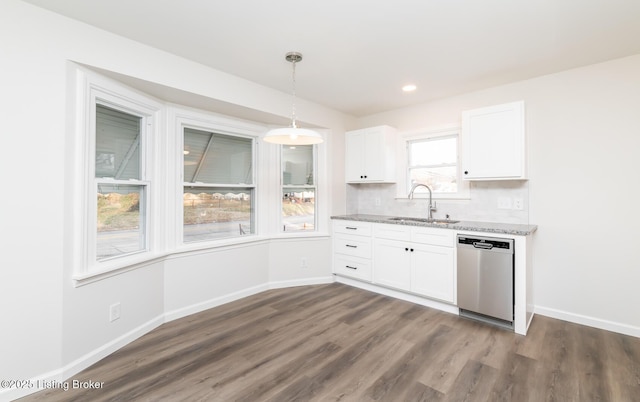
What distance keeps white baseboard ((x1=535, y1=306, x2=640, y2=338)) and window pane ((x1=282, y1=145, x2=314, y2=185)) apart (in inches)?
125

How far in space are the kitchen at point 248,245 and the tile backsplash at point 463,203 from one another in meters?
0.02

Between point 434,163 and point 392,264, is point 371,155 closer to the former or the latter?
point 434,163

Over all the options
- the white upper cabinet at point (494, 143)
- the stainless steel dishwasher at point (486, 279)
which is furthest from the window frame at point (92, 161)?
the white upper cabinet at point (494, 143)

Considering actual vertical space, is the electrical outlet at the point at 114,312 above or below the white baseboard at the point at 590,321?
above

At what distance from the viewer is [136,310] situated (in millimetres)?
2613

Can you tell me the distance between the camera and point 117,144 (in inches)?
101

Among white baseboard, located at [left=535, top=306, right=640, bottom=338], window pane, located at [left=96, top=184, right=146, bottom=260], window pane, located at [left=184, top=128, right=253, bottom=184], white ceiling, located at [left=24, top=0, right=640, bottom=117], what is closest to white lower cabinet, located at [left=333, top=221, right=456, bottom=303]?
white baseboard, located at [left=535, top=306, right=640, bottom=338]

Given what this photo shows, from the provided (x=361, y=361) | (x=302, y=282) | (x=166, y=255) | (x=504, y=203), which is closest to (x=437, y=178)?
(x=504, y=203)

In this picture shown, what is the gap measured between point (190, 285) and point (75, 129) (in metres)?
1.81

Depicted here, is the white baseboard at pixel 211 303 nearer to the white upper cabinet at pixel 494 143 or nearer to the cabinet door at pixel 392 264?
the cabinet door at pixel 392 264

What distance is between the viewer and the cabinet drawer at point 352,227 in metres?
3.86

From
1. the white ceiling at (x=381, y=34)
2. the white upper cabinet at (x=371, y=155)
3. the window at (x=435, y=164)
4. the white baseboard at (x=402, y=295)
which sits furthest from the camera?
the white upper cabinet at (x=371, y=155)

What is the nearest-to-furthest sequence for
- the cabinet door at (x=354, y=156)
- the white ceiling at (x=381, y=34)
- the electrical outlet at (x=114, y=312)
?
1. the white ceiling at (x=381, y=34)
2. the electrical outlet at (x=114, y=312)
3. the cabinet door at (x=354, y=156)

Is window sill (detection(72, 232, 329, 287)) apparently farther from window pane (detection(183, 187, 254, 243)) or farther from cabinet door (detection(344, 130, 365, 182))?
cabinet door (detection(344, 130, 365, 182))
